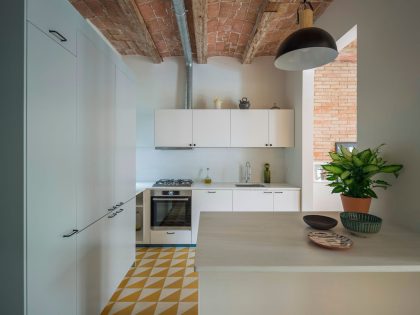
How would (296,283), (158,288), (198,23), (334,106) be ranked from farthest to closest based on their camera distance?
(334,106)
(198,23)
(158,288)
(296,283)

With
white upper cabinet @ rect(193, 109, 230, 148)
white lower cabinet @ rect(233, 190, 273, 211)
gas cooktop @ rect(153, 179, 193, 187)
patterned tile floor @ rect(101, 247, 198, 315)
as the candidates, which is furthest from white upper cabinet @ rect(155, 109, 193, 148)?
patterned tile floor @ rect(101, 247, 198, 315)

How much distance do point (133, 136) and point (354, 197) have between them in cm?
220

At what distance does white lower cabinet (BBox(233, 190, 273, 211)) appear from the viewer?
3281mm

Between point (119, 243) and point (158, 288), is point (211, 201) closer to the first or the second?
point (158, 288)

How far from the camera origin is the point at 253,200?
10.8 ft

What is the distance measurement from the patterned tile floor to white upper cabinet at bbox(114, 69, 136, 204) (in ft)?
3.01

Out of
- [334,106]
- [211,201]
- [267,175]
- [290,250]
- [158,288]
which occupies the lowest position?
[158,288]

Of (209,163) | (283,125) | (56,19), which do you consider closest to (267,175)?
(283,125)

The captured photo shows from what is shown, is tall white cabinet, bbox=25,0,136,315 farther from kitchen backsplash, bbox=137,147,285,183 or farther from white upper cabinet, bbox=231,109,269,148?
white upper cabinet, bbox=231,109,269,148

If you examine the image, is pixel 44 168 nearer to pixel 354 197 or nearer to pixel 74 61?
pixel 74 61

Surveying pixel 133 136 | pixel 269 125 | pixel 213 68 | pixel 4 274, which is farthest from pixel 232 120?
pixel 4 274

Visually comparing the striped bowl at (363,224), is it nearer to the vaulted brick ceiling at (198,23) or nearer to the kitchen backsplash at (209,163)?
the vaulted brick ceiling at (198,23)

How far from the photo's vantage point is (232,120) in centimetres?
351

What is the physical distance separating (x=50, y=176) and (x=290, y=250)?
1281 mm
